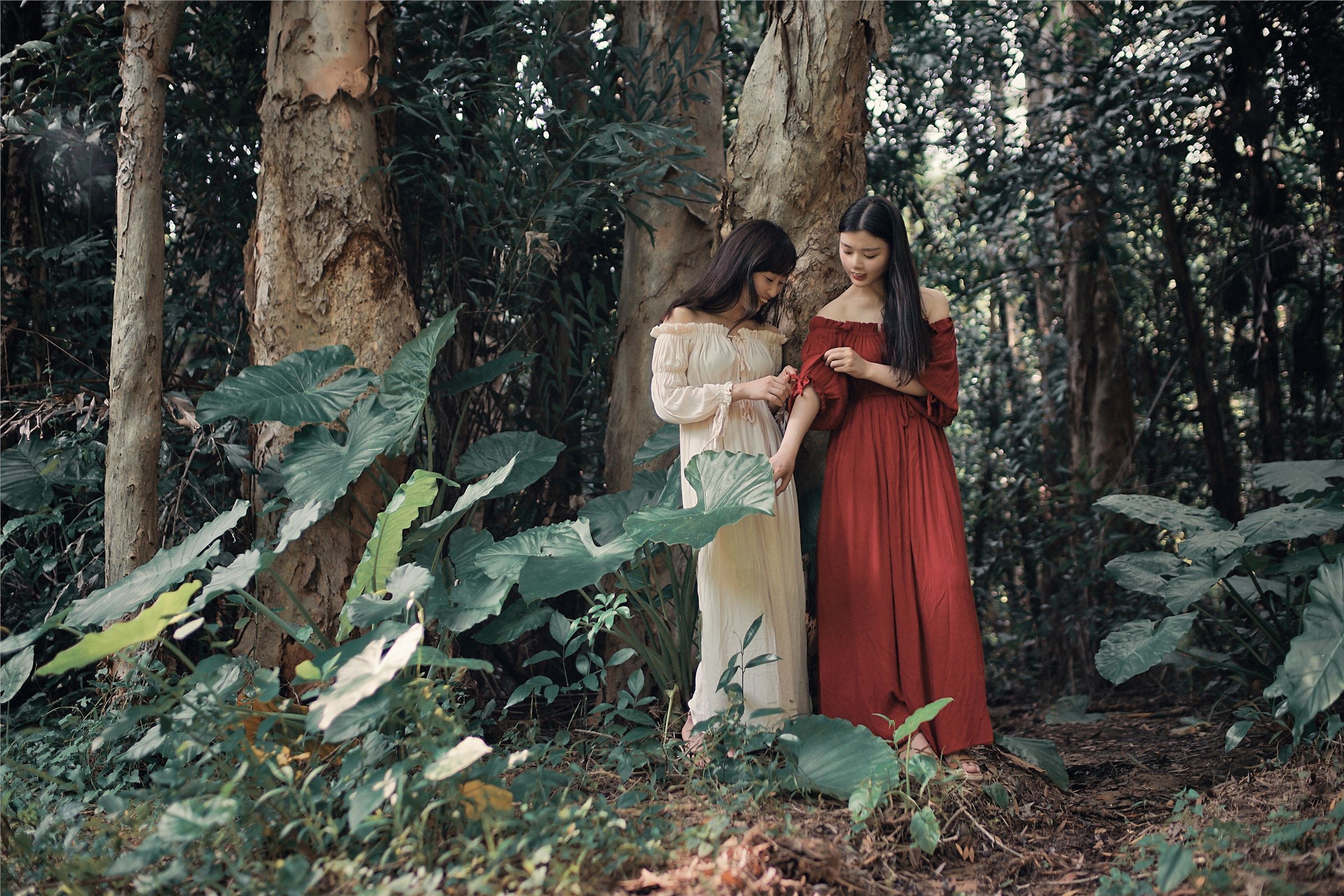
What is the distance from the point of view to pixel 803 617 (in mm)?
3139

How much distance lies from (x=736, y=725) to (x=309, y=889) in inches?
46.9

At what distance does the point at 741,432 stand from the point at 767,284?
19.4 inches

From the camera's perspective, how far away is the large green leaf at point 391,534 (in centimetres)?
267

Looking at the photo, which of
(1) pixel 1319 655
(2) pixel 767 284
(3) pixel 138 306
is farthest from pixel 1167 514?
(3) pixel 138 306

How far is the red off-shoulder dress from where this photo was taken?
291cm

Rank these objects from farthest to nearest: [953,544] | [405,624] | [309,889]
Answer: [953,544] < [405,624] < [309,889]

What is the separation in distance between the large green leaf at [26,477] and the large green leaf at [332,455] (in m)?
0.90

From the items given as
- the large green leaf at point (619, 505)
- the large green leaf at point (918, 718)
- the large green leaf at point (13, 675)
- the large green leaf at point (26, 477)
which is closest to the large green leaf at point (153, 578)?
the large green leaf at point (13, 675)

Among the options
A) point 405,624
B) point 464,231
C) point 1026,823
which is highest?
point 464,231

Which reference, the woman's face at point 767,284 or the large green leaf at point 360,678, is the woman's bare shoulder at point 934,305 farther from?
the large green leaf at point 360,678

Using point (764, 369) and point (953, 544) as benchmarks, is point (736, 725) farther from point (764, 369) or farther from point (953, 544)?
point (764, 369)

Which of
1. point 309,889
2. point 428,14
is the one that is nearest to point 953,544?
point 309,889

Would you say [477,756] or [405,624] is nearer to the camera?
[477,756]

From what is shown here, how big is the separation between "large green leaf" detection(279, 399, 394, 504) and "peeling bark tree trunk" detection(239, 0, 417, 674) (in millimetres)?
268
